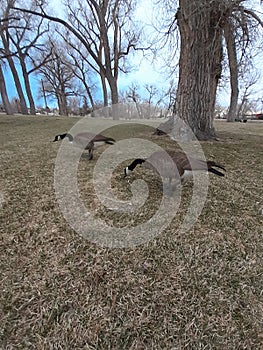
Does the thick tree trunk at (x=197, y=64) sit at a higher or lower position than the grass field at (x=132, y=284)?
higher

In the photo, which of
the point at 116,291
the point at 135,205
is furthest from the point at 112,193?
the point at 116,291

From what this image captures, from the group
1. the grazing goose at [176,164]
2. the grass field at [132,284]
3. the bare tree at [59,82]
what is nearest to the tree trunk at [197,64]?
the grazing goose at [176,164]

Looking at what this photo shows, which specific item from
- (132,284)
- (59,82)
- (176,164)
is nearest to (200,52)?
(176,164)

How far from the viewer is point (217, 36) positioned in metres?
4.62

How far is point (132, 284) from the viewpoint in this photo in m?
1.47

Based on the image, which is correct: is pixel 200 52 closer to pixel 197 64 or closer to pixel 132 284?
pixel 197 64

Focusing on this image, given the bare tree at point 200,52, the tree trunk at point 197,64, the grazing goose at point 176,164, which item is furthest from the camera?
the tree trunk at point 197,64

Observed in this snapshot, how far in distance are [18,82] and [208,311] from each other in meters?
21.9

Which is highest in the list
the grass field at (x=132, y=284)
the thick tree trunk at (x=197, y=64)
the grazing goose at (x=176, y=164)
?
the thick tree trunk at (x=197, y=64)

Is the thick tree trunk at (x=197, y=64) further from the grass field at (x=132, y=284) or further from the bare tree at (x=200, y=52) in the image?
the grass field at (x=132, y=284)

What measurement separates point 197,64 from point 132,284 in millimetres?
4689

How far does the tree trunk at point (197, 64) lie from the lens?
446cm

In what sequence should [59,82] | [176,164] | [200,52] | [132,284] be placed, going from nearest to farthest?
1. [132,284]
2. [176,164]
3. [200,52]
4. [59,82]

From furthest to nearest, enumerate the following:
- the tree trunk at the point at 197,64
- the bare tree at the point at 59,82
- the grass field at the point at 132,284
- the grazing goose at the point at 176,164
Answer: the bare tree at the point at 59,82, the tree trunk at the point at 197,64, the grazing goose at the point at 176,164, the grass field at the point at 132,284
